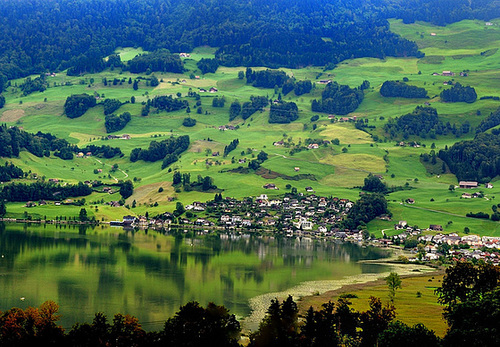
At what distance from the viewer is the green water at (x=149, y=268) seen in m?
78.2

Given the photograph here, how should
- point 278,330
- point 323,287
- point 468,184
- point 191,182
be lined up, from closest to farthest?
point 278,330, point 323,287, point 191,182, point 468,184

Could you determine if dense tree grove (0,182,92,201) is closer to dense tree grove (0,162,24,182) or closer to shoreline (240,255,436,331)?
dense tree grove (0,162,24,182)

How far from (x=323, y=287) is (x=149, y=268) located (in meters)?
24.3

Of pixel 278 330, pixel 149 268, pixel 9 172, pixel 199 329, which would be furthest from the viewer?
pixel 9 172

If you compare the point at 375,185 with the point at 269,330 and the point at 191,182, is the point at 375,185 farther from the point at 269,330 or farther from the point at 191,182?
the point at 269,330

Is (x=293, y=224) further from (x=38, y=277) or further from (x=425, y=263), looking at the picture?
(x=38, y=277)

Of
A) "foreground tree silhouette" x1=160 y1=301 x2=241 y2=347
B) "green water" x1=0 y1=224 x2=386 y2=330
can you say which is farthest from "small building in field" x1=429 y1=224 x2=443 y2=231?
"foreground tree silhouette" x1=160 y1=301 x2=241 y2=347

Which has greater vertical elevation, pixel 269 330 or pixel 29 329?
pixel 29 329

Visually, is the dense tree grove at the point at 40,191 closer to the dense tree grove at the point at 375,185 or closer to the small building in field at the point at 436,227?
the dense tree grove at the point at 375,185

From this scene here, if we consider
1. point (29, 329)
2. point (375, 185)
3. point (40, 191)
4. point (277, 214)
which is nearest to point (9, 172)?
point (40, 191)

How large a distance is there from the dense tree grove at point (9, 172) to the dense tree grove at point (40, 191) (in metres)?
7.53

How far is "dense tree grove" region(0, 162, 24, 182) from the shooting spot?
7092 inches

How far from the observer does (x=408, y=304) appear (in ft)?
275

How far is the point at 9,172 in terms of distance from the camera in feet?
602
